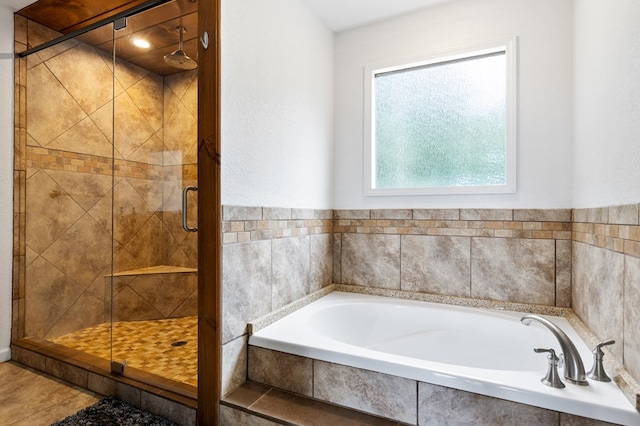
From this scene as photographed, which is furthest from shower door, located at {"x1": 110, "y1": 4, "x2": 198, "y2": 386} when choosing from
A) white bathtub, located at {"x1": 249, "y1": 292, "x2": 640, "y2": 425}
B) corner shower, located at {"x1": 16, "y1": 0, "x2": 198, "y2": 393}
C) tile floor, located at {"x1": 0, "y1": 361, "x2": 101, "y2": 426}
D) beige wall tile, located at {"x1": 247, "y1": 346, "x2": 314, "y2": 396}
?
white bathtub, located at {"x1": 249, "y1": 292, "x2": 640, "y2": 425}

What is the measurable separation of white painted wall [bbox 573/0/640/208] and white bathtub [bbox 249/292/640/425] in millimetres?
708

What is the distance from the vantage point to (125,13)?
2.02m

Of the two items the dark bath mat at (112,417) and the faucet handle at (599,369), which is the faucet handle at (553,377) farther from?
the dark bath mat at (112,417)

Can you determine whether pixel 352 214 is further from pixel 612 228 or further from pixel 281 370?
pixel 612 228

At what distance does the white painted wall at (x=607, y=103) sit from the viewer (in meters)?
1.21

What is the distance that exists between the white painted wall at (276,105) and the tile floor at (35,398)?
134 cm

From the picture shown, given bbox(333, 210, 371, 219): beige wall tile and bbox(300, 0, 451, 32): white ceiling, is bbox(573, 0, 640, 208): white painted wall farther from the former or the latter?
bbox(333, 210, 371, 219): beige wall tile

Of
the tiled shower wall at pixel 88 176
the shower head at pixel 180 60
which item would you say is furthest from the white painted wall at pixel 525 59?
the tiled shower wall at pixel 88 176

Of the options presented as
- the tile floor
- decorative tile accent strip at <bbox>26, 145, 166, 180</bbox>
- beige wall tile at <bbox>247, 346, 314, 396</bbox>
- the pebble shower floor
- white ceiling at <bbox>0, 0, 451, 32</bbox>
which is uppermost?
white ceiling at <bbox>0, 0, 451, 32</bbox>

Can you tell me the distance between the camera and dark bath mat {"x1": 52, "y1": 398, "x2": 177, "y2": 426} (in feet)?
5.11

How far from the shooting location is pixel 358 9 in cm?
239

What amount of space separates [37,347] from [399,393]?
90.3 inches

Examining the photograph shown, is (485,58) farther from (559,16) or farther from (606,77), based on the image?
(606,77)

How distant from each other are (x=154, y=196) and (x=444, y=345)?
8.38 feet
